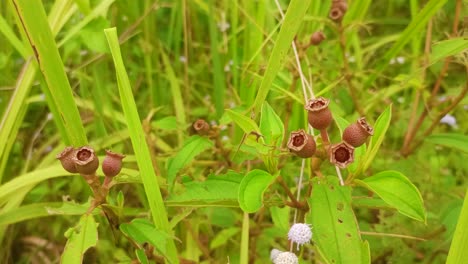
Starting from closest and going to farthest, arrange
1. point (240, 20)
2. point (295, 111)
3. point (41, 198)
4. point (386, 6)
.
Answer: point (295, 111) < point (41, 198) < point (240, 20) < point (386, 6)

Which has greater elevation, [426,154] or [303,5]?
[303,5]

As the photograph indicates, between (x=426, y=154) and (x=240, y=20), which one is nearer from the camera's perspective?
(x=426, y=154)

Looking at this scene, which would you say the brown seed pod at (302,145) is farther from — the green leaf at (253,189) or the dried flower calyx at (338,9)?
the dried flower calyx at (338,9)

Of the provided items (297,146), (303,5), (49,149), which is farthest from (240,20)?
(297,146)

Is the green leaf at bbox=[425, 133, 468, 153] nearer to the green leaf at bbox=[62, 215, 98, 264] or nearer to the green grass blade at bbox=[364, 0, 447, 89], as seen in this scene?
the green grass blade at bbox=[364, 0, 447, 89]

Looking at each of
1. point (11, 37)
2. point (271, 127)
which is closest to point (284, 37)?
point (271, 127)

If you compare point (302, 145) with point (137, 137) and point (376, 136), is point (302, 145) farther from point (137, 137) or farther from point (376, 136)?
point (137, 137)

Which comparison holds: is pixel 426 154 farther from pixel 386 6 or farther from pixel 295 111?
pixel 386 6

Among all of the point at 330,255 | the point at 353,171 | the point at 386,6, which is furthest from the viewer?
the point at 386,6
